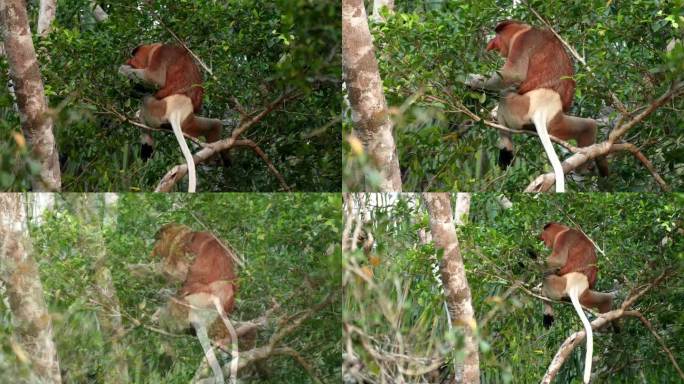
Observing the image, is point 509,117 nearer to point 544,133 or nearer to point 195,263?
point 544,133

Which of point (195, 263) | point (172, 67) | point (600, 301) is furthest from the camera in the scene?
point (600, 301)

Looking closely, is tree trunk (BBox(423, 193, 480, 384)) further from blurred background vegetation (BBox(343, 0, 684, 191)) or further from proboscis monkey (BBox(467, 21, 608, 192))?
proboscis monkey (BBox(467, 21, 608, 192))

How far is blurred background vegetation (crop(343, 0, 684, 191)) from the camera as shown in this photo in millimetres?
3645

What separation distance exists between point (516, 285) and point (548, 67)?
0.71 meters

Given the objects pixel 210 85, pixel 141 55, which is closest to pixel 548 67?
pixel 210 85

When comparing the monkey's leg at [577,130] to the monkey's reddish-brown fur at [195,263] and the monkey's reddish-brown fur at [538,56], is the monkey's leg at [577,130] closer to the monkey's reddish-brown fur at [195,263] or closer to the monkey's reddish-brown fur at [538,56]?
the monkey's reddish-brown fur at [538,56]

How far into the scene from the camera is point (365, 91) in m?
3.63

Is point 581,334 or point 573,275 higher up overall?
point 573,275

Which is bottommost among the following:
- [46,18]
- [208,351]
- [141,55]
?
[208,351]

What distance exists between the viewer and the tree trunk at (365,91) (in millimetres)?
3625

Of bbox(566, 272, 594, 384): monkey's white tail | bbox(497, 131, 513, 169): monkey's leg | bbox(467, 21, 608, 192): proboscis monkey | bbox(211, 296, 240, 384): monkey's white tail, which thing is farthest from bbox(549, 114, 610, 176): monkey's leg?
bbox(211, 296, 240, 384): monkey's white tail

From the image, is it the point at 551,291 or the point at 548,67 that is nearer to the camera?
the point at 548,67

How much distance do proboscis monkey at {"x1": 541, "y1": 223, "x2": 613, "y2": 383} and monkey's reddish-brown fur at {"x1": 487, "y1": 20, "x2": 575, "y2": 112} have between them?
44 cm

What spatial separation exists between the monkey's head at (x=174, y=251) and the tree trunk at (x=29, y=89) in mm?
370
